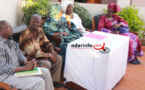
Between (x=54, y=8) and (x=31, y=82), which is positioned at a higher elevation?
(x=54, y=8)

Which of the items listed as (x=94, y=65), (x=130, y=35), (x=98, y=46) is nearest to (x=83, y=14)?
(x=130, y=35)

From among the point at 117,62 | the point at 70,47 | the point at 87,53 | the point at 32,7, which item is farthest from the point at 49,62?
the point at 32,7

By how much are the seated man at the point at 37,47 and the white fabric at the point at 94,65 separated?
0.22 m

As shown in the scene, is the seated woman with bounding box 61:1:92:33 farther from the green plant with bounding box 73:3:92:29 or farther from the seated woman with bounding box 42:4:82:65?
the green plant with bounding box 73:3:92:29

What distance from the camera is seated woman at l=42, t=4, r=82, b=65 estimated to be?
134 inches

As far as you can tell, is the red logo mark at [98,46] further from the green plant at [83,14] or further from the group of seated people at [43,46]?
the green plant at [83,14]

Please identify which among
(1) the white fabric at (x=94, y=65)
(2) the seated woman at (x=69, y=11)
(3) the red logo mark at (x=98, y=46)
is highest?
(2) the seated woman at (x=69, y=11)

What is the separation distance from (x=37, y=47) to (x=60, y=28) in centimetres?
91

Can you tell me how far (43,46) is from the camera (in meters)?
3.10

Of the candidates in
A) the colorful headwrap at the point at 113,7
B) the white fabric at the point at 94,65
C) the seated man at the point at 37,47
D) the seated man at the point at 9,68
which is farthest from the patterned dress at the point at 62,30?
the seated man at the point at 9,68

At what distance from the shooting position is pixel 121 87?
320 centimetres

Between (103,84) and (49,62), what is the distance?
0.87 metres

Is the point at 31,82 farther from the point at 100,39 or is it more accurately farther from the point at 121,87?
the point at 121,87

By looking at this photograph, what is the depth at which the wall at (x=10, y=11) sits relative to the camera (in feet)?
9.95
